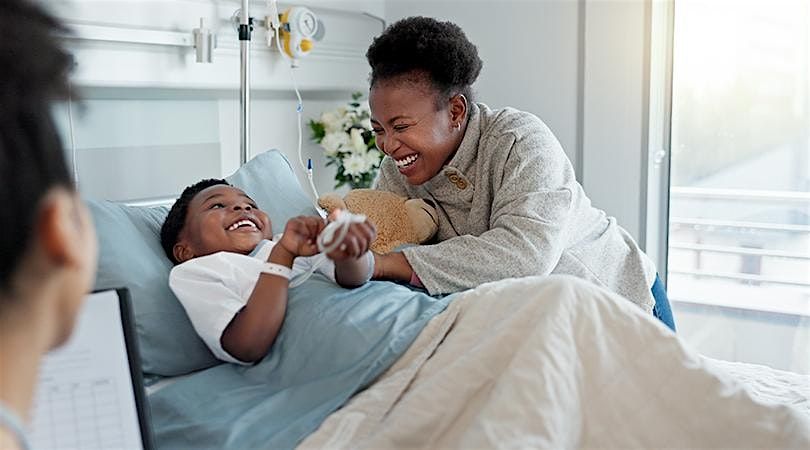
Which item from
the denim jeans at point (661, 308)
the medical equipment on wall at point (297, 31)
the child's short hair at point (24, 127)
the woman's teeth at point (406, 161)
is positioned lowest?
the denim jeans at point (661, 308)

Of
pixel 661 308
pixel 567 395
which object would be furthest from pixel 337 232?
pixel 661 308

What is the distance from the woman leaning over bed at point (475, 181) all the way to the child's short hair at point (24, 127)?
1183 millimetres

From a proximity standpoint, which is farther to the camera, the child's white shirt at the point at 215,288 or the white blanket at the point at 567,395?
the child's white shirt at the point at 215,288

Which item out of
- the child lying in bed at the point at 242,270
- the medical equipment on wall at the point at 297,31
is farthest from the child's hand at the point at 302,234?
the medical equipment on wall at the point at 297,31

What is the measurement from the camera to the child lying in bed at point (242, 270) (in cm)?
161

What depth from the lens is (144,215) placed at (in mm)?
1936

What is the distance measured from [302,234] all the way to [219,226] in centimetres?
25

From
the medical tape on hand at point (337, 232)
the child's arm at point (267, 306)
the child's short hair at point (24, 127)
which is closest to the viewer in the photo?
the child's short hair at point (24, 127)

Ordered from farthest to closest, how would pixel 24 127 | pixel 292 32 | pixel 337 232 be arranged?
pixel 292 32, pixel 337 232, pixel 24 127

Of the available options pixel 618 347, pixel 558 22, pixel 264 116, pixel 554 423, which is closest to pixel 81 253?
pixel 554 423

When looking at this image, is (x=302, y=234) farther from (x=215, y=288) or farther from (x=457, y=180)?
(x=457, y=180)

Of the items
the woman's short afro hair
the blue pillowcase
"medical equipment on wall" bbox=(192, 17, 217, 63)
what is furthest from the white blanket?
"medical equipment on wall" bbox=(192, 17, 217, 63)

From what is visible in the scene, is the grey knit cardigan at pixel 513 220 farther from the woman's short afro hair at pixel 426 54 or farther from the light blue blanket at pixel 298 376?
the light blue blanket at pixel 298 376

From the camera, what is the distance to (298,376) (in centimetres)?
157
